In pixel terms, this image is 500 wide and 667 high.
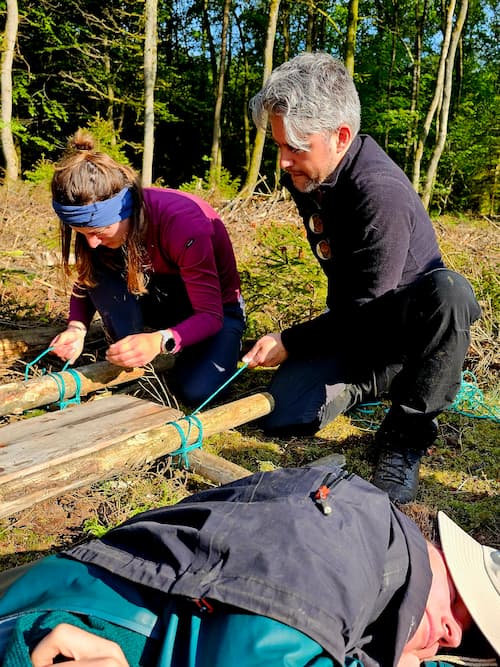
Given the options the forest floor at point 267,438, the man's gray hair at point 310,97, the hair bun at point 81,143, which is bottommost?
the forest floor at point 267,438

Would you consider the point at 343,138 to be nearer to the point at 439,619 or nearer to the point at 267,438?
the point at 267,438

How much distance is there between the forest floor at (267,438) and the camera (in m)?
2.44

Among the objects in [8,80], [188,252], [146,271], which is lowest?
[146,271]

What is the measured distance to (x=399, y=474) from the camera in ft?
8.80

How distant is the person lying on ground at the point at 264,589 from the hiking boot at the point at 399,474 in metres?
0.95

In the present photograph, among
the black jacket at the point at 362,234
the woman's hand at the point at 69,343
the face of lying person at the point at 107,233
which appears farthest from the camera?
the woman's hand at the point at 69,343

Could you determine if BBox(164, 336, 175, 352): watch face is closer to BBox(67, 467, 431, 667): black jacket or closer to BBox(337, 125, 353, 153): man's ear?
BBox(337, 125, 353, 153): man's ear

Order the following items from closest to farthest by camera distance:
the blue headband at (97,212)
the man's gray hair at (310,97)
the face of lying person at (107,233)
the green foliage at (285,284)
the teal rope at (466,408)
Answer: the man's gray hair at (310,97)
the blue headband at (97,212)
the face of lying person at (107,233)
the teal rope at (466,408)
the green foliage at (285,284)

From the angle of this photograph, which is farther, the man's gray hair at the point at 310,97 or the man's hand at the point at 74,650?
the man's gray hair at the point at 310,97

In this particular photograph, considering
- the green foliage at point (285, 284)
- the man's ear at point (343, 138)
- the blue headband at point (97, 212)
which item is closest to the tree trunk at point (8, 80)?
the green foliage at point (285, 284)

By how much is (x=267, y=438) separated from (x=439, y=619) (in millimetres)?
1758

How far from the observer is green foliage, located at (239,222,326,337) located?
439cm

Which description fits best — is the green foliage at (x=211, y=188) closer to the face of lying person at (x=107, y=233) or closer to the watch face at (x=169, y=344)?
the face of lying person at (x=107, y=233)

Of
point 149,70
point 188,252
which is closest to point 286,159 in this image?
point 188,252
